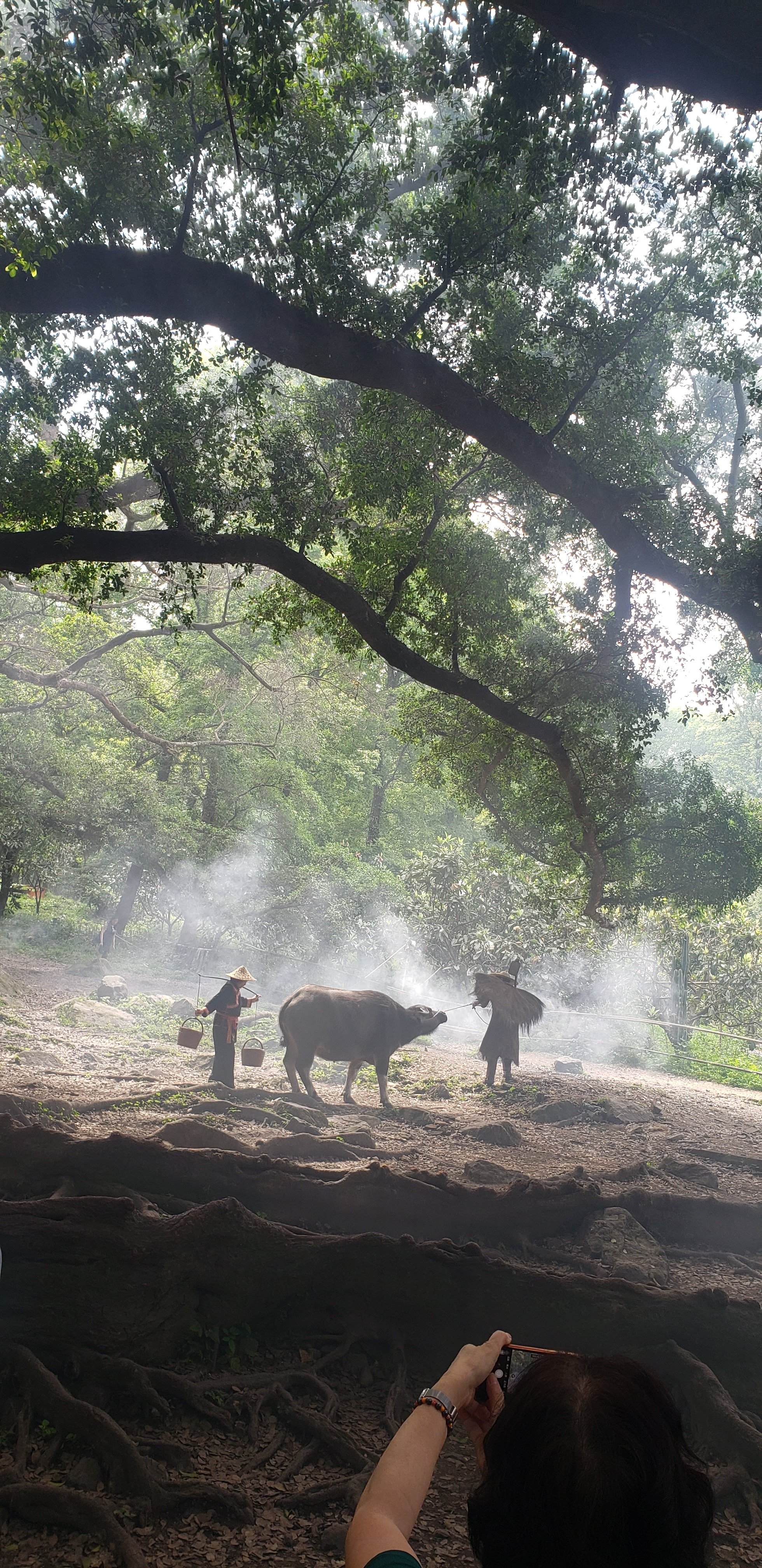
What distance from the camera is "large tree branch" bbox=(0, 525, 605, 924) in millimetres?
7379

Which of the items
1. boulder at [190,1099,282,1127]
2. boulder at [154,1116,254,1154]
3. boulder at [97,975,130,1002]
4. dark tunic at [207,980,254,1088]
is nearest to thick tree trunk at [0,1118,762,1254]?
boulder at [154,1116,254,1154]

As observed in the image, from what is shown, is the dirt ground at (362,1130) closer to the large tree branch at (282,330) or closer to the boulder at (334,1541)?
the boulder at (334,1541)

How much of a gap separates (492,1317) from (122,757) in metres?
20.1

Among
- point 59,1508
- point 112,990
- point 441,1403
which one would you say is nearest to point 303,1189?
point 59,1508

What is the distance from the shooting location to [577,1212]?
7.29 metres

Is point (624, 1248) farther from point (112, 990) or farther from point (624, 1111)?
point (112, 990)

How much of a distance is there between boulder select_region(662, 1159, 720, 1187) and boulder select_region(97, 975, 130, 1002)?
44.0 ft

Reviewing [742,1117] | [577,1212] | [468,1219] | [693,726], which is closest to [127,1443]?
[468,1219]

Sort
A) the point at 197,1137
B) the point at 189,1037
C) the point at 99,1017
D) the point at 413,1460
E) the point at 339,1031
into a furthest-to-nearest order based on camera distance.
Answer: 1. the point at 99,1017
2. the point at 339,1031
3. the point at 189,1037
4. the point at 197,1137
5. the point at 413,1460

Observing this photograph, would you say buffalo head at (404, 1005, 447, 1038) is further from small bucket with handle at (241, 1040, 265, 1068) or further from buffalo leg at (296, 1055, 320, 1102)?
small bucket with handle at (241, 1040, 265, 1068)

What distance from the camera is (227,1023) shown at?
1126 centimetres

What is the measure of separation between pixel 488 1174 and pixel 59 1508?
513 centimetres

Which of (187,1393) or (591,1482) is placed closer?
(591,1482)

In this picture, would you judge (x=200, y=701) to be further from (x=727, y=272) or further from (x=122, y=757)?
(x=727, y=272)
